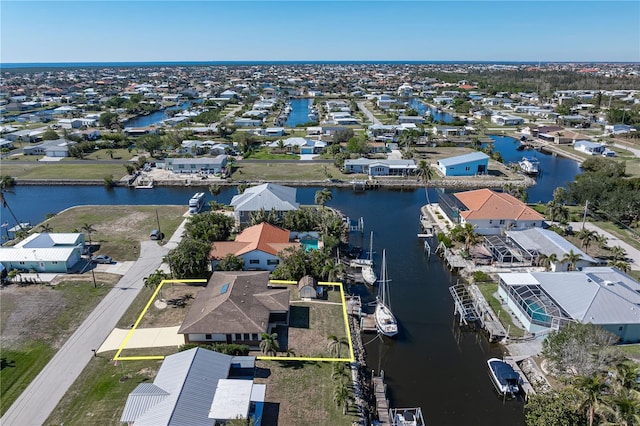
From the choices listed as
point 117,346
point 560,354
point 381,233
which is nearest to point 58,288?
point 117,346

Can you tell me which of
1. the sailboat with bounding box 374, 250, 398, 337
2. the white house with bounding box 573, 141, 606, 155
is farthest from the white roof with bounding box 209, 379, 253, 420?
the white house with bounding box 573, 141, 606, 155

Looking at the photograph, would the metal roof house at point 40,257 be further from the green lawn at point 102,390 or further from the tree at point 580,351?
the tree at point 580,351

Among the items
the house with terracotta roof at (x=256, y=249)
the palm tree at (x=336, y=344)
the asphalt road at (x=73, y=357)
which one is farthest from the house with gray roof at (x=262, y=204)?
the palm tree at (x=336, y=344)

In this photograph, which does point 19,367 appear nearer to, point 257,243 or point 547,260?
point 257,243

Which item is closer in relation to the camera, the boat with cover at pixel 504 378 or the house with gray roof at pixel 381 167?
the boat with cover at pixel 504 378

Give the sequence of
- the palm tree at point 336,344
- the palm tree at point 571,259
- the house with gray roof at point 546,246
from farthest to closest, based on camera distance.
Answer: the house with gray roof at point 546,246 < the palm tree at point 571,259 < the palm tree at point 336,344

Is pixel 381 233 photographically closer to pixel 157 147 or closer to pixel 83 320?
pixel 83 320
